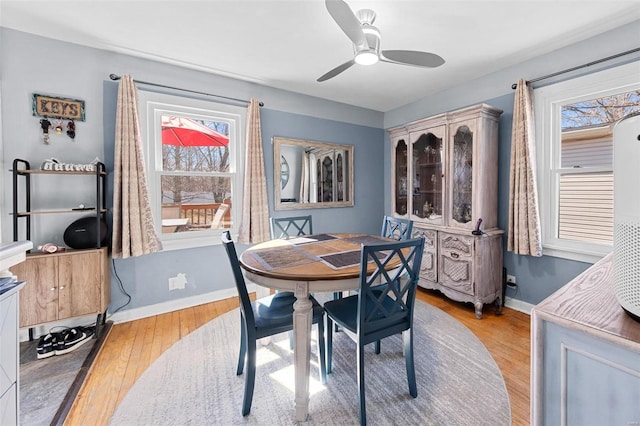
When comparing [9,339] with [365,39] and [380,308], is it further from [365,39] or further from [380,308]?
[365,39]

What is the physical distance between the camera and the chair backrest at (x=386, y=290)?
1.40 metres

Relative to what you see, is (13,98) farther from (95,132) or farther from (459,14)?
(459,14)

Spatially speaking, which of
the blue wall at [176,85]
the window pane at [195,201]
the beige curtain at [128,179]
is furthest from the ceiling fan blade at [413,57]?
the beige curtain at [128,179]

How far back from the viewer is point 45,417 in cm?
147

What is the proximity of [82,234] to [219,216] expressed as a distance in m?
1.21

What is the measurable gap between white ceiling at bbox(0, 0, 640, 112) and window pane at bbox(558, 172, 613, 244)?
120cm

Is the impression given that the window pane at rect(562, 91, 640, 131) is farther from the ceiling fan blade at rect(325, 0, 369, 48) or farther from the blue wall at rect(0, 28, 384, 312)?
the blue wall at rect(0, 28, 384, 312)

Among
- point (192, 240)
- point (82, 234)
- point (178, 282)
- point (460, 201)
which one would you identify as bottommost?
point (178, 282)

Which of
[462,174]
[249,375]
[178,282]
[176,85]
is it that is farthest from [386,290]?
[176,85]

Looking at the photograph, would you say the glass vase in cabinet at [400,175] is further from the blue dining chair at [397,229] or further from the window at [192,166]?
the window at [192,166]

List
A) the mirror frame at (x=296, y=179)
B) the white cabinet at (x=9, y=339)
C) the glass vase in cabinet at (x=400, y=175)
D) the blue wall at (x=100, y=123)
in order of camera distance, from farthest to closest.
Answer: the glass vase in cabinet at (x=400, y=175)
the mirror frame at (x=296, y=179)
the blue wall at (x=100, y=123)
the white cabinet at (x=9, y=339)

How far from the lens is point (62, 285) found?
211 cm

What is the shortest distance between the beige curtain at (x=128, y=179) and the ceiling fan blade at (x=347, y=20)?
1.99 metres

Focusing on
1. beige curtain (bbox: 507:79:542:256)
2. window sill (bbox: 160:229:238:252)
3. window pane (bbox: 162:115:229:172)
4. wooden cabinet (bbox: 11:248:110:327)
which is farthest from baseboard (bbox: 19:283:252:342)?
beige curtain (bbox: 507:79:542:256)
